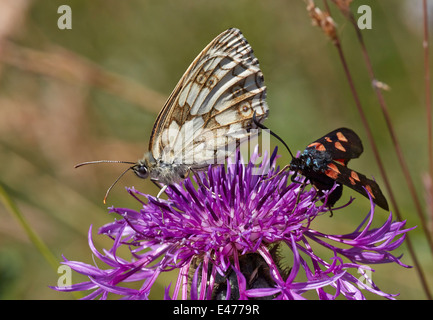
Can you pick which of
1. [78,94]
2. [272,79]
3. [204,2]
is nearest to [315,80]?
[272,79]

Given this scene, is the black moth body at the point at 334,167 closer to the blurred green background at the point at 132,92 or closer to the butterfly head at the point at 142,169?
the butterfly head at the point at 142,169

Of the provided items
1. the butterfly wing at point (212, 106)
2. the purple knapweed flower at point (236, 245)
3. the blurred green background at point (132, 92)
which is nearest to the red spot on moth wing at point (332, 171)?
the purple knapweed flower at point (236, 245)

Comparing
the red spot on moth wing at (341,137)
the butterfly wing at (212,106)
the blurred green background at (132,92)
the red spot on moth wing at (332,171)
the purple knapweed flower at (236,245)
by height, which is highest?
the blurred green background at (132,92)

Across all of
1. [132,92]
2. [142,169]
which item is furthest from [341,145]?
[132,92]
